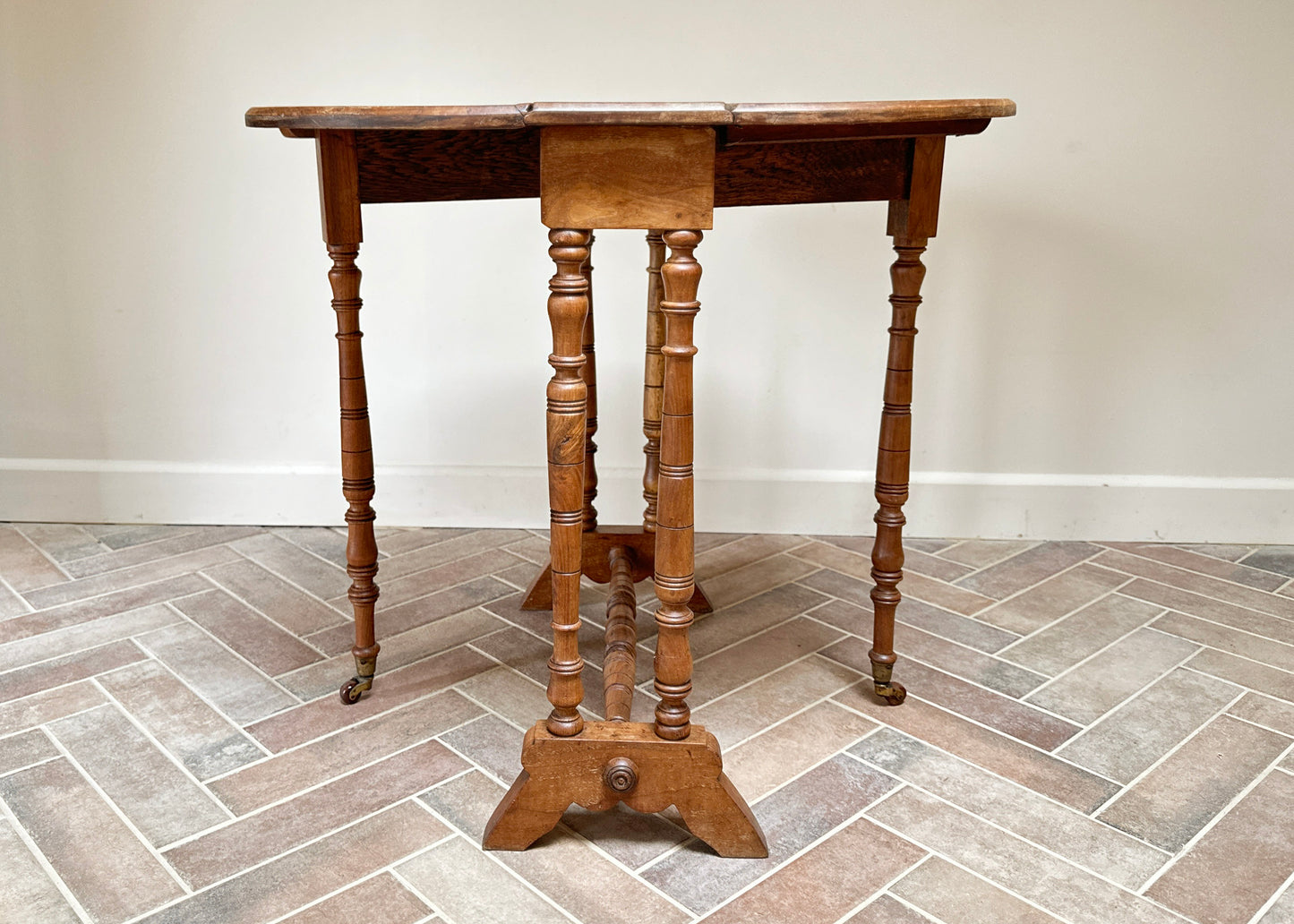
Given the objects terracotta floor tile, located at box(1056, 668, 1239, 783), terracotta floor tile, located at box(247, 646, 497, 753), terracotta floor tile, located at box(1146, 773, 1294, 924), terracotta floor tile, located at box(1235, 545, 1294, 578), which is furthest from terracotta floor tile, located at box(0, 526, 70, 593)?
terracotta floor tile, located at box(1235, 545, 1294, 578)

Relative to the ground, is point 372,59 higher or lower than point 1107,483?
higher

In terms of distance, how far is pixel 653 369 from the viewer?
2.39m

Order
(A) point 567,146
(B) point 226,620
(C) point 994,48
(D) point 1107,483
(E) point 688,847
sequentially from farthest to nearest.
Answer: (D) point 1107,483 → (C) point 994,48 → (B) point 226,620 → (E) point 688,847 → (A) point 567,146

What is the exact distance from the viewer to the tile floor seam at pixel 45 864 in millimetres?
1450

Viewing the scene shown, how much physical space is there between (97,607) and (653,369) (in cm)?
138

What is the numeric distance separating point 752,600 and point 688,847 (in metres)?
0.99

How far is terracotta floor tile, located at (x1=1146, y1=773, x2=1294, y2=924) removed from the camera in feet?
4.88

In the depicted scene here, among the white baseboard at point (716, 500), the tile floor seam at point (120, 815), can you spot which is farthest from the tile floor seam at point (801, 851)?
the white baseboard at point (716, 500)

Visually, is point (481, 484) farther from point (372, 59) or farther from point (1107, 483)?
point (1107, 483)

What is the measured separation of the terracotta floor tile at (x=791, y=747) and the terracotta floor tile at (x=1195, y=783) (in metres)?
0.45

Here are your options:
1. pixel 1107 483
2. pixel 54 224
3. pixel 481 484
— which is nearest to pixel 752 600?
pixel 481 484

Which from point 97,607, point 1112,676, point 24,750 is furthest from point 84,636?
point 1112,676

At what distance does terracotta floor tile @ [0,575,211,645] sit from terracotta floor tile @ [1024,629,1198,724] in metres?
1.93

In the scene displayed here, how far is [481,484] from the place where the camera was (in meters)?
3.03
